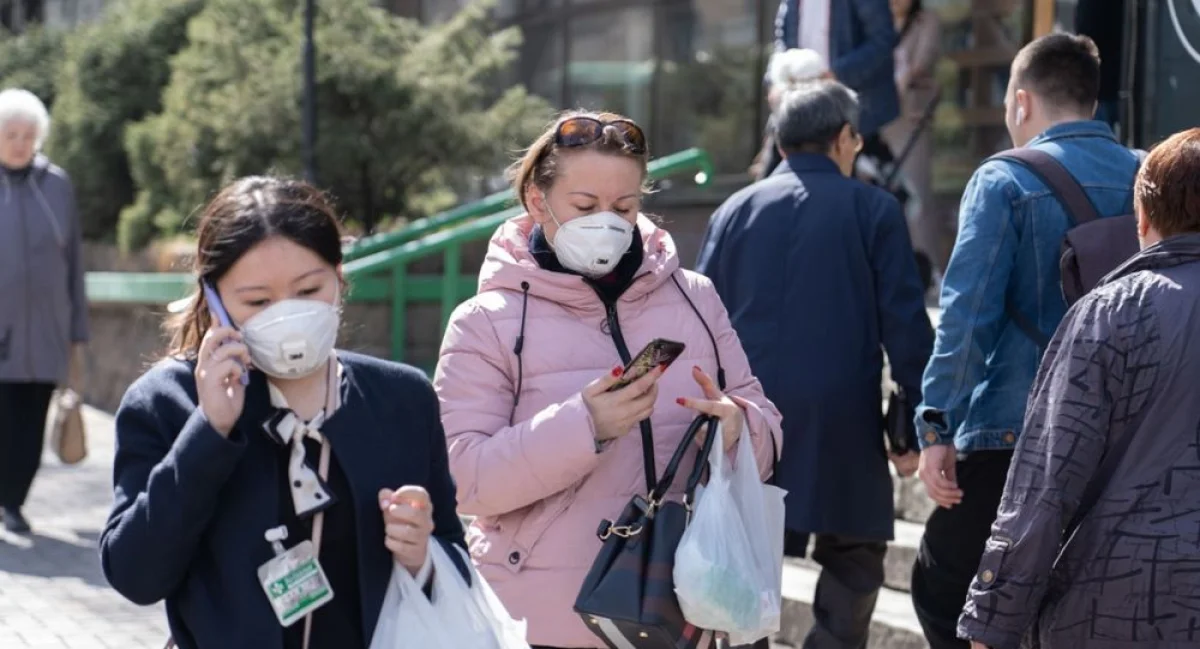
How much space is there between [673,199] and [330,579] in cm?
1100

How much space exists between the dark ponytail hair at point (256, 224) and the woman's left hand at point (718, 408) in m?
0.88

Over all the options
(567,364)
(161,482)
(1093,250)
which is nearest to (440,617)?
(161,482)

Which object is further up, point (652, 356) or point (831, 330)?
point (652, 356)

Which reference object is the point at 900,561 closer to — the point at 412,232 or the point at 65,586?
the point at 65,586

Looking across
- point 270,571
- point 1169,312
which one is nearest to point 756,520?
point 1169,312

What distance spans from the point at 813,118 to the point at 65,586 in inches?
153

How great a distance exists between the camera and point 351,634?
3053mm

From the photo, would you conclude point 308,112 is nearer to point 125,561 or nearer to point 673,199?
point 673,199

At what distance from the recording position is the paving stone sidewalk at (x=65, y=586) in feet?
22.6

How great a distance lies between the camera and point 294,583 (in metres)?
2.96

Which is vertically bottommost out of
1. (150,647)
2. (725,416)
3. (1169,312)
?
(150,647)

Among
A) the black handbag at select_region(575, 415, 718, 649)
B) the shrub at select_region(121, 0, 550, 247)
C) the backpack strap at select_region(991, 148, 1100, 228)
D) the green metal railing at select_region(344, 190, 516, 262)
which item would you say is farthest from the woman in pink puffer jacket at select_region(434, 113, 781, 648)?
the shrub at select_region(121, 0, 550, 247)

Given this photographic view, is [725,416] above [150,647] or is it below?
above

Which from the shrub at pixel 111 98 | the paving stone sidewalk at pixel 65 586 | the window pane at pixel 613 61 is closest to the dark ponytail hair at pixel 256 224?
the paving stone sidewalk at pixel 65 586
